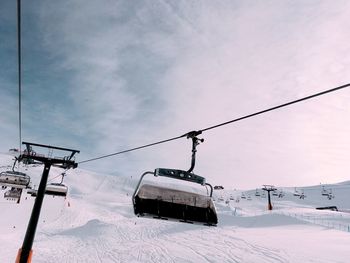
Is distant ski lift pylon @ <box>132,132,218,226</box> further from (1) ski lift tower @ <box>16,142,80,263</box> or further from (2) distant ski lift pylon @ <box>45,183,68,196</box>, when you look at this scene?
(2) distant ski lift pylon @ <box>45,183,68,196</box>

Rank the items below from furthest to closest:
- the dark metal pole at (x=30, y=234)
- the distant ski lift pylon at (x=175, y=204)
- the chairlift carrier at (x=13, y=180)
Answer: the chairlift carrier at (x=13, y=180) < the dark metal pole at (x=30, y=234) < the distant ski lift pylon at (x=175, y=204)

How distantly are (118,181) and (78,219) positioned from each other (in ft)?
286

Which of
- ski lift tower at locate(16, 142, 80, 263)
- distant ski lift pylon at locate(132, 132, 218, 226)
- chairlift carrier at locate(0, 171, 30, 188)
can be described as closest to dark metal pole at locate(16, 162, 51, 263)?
ski lift tower at locate(16, 142, 80, 263)

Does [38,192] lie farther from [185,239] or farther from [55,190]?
[185,239]

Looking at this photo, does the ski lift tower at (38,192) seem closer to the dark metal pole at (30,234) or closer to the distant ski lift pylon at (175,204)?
the dark metal pole at (30,234)

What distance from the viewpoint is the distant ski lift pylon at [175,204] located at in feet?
21.9

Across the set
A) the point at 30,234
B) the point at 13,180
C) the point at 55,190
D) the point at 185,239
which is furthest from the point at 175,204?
the point at 185,239

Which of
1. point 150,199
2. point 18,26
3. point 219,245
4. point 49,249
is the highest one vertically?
point 18,26

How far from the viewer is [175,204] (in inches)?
284

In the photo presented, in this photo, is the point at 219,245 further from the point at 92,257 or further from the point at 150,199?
the point at 150,199

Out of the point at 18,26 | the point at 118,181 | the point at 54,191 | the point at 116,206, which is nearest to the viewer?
the point at 18,26

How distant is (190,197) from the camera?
24.2 feet

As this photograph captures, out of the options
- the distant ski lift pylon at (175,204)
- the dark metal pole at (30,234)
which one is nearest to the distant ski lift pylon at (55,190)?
the dark metal pole at (30,234)

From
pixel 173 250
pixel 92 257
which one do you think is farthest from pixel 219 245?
pixel 92 257
